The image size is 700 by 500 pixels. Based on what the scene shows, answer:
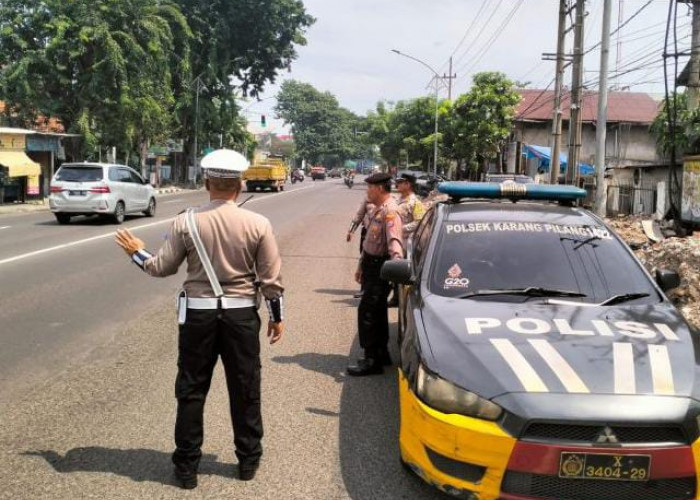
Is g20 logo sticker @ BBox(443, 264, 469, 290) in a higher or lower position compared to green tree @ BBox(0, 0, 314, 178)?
lower

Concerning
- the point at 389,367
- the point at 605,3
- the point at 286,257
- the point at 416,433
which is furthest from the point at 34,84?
the point at 416,433

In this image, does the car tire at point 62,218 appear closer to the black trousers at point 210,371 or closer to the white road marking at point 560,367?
the black trousers at point 210,371

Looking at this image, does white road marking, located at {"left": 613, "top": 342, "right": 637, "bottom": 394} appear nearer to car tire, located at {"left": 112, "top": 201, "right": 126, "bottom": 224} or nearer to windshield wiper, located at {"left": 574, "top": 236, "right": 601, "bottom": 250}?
windshield wiper, located at {"left": 574, "top": 236, "right": 601, "bottom": 250}

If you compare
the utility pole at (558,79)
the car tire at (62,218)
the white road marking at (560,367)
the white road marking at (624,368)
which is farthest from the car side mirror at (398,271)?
the utility pole at (558,79)

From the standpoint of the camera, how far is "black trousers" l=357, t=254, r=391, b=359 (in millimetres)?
5465

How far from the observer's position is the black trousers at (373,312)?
546 centimetres

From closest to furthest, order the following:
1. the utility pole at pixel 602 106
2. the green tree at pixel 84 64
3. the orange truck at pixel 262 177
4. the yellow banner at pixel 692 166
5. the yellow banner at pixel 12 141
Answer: the yellow banner at pixel 692 166, the utility pole at pixel 602 106, the yellow banner at pixel 12 141, the green tree at pixel 84 64, the orange truck at pixel 262 177

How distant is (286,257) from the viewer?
41.8ft

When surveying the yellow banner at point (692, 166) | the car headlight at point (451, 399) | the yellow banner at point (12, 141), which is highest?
the yellow banner at point (12, 141)

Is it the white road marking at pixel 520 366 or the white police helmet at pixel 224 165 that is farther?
the white police helmet at pixel 224 165

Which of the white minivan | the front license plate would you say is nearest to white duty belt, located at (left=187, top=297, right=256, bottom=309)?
the front license plate

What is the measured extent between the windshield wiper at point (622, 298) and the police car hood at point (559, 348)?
0.07 meters

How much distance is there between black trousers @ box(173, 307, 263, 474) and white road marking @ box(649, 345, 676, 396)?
1.95 m

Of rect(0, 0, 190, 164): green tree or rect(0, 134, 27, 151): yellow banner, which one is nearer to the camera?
rect(0, 134, 27, 151): yellow banner
